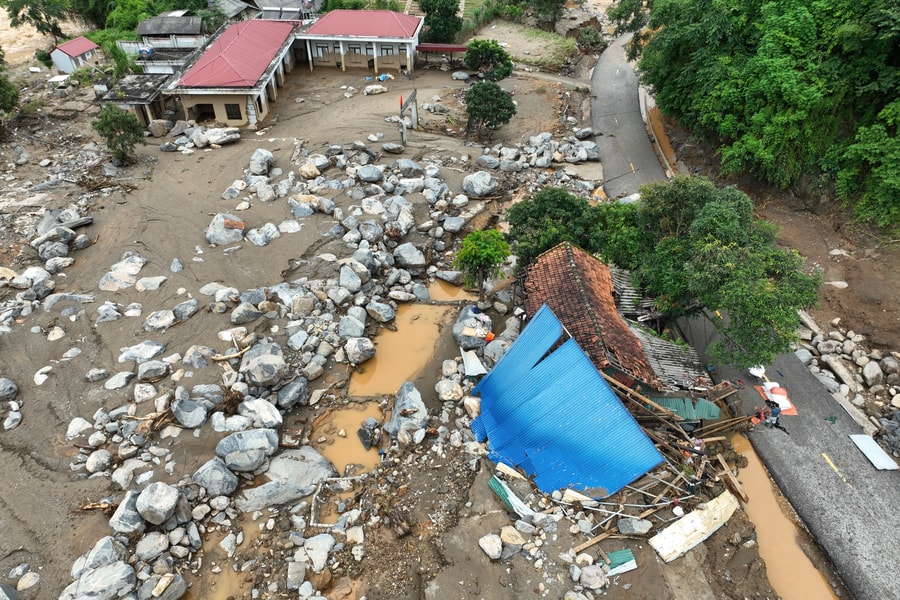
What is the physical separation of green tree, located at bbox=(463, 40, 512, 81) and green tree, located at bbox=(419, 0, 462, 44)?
359 cm

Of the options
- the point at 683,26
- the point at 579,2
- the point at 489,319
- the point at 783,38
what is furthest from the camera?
the point at 579,2

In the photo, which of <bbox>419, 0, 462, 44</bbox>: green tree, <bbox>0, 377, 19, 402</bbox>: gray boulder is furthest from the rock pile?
<bbox>419, 0, 462, 44</bbox>: green tree

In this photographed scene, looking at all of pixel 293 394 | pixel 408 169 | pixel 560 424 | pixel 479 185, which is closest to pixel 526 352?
pixel 560 424

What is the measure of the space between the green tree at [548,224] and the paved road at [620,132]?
306 inches

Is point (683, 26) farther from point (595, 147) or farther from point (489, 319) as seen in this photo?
point (489, 319)

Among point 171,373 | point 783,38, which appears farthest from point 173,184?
point 783,38

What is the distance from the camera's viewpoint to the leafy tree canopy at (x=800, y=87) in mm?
17781

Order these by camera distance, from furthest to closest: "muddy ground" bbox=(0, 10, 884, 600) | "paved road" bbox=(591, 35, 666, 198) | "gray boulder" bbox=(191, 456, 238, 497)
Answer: "paved road" bbox=(591, 35, 666, 198), "gray boulder" bbox=(191, 456, 238, 497), "muddy ground" bbox=(0, 10, 884, 600)

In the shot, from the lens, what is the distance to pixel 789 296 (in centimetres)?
1302

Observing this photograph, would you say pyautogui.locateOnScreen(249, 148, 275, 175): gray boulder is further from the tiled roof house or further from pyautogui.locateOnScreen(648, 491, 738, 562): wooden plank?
pyautogui.locateOnScreen(648, 491, 738, 562): wooden plank

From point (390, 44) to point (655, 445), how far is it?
105 feet

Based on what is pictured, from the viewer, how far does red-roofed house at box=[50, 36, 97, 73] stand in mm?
34531

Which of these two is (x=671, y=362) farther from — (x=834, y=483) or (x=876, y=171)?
(x=876, y=171)

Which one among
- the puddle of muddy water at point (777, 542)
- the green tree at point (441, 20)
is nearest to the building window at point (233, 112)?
the green tree at point (441, 20)
